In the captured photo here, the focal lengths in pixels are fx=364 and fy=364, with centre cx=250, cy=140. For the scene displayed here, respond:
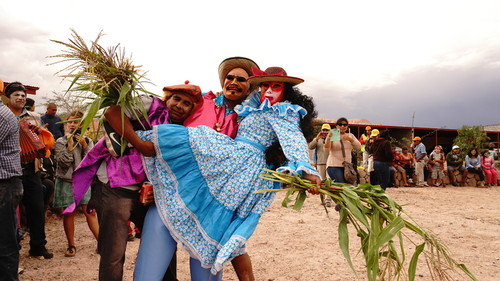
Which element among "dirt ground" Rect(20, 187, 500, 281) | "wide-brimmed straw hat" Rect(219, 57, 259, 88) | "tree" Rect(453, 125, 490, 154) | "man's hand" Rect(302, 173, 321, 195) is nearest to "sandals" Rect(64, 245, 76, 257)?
"dirt ground" Rect(20, 187, 500, 281)

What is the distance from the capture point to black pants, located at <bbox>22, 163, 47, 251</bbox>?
4.52 metres

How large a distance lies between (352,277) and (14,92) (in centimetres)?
438

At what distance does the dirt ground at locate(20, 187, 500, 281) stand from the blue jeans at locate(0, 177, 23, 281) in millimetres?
1331

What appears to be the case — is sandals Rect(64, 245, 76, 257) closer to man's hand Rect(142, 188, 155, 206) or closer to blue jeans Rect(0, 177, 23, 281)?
blue jeans Rect(0, 177, 23, 281)

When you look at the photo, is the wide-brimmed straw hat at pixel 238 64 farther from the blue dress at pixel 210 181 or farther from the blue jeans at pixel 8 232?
the blue jeans at pixel 8 232

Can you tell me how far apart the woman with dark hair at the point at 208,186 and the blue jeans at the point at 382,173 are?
6335mm

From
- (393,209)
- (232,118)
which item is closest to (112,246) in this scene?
(232,118)

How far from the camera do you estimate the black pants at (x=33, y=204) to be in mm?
4523

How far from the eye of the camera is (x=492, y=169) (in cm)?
1638

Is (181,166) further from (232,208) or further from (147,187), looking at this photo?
(232,208)

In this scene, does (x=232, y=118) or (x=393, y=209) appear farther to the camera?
(x=232, y=118)

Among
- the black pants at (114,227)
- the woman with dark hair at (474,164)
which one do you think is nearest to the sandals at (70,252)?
the black pants at (114,227)

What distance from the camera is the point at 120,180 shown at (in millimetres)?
2477

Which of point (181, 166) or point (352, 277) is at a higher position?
Result: point (181, 166)
